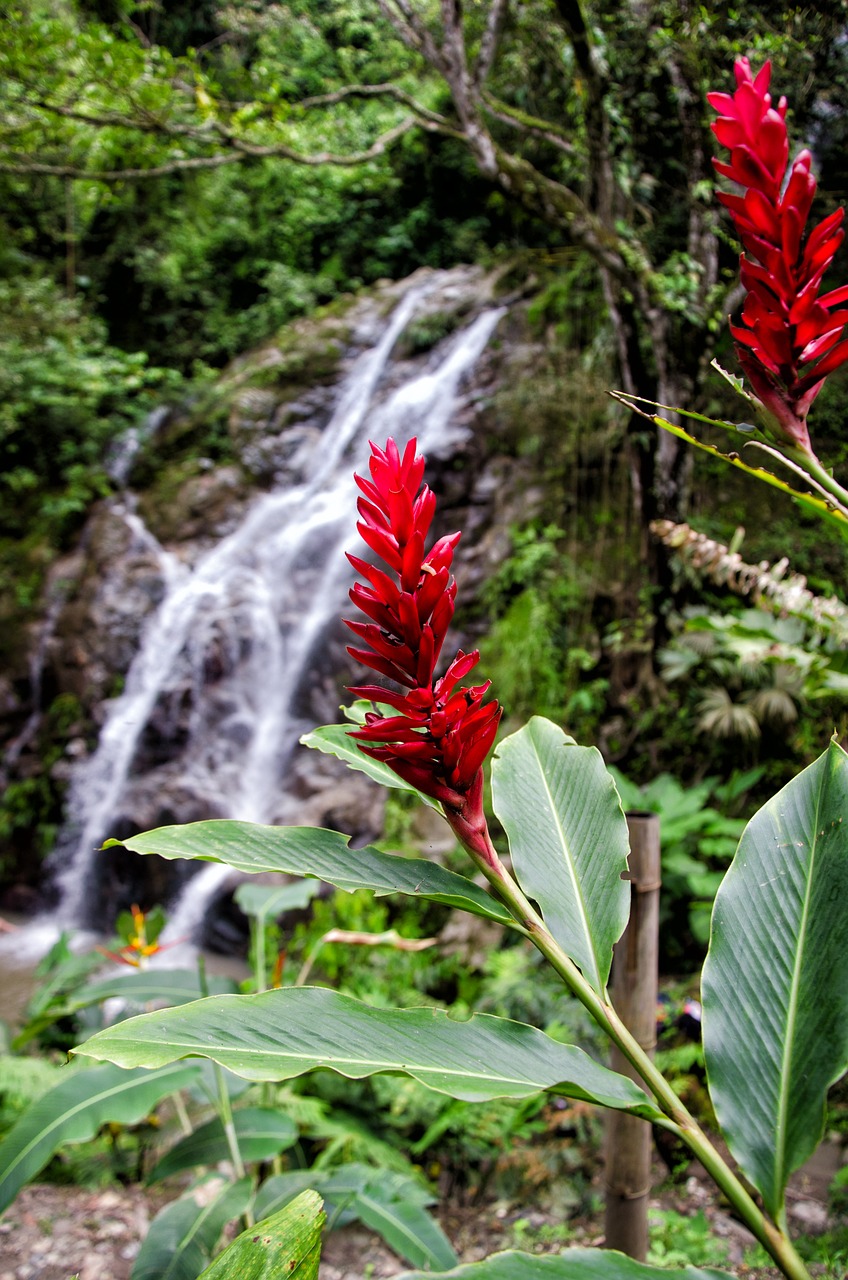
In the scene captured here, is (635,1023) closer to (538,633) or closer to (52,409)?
(538,633)

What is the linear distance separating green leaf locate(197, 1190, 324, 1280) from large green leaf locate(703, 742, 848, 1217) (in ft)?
1.12

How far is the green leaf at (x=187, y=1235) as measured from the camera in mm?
1421

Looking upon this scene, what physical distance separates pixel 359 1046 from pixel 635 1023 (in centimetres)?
106

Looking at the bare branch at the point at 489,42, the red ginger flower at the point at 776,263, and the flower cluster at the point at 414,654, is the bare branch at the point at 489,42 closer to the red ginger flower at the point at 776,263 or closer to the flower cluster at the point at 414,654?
the red ginger flower at the point at 776,263

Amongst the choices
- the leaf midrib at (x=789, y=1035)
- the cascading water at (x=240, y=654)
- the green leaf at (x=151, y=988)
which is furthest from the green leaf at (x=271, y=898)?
the cascading water at (x=240, y=654)

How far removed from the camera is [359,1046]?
549 mm

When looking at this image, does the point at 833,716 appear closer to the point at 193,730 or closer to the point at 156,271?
the point at 193,730

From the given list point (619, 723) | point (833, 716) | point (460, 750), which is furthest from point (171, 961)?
point (460, 750)

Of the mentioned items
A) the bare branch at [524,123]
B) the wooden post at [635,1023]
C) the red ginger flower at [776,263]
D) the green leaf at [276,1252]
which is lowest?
the wooden post at [635,1023]

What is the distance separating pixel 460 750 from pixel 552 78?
25.0ft

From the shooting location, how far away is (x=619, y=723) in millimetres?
4863

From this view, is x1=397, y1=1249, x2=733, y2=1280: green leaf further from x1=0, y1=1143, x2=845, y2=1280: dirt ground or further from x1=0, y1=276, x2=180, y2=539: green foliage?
x1=0, y1=276, x2=180, y2=539: green foliage

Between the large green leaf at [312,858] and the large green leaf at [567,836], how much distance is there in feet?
0.21

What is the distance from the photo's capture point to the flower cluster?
56 centimetres
